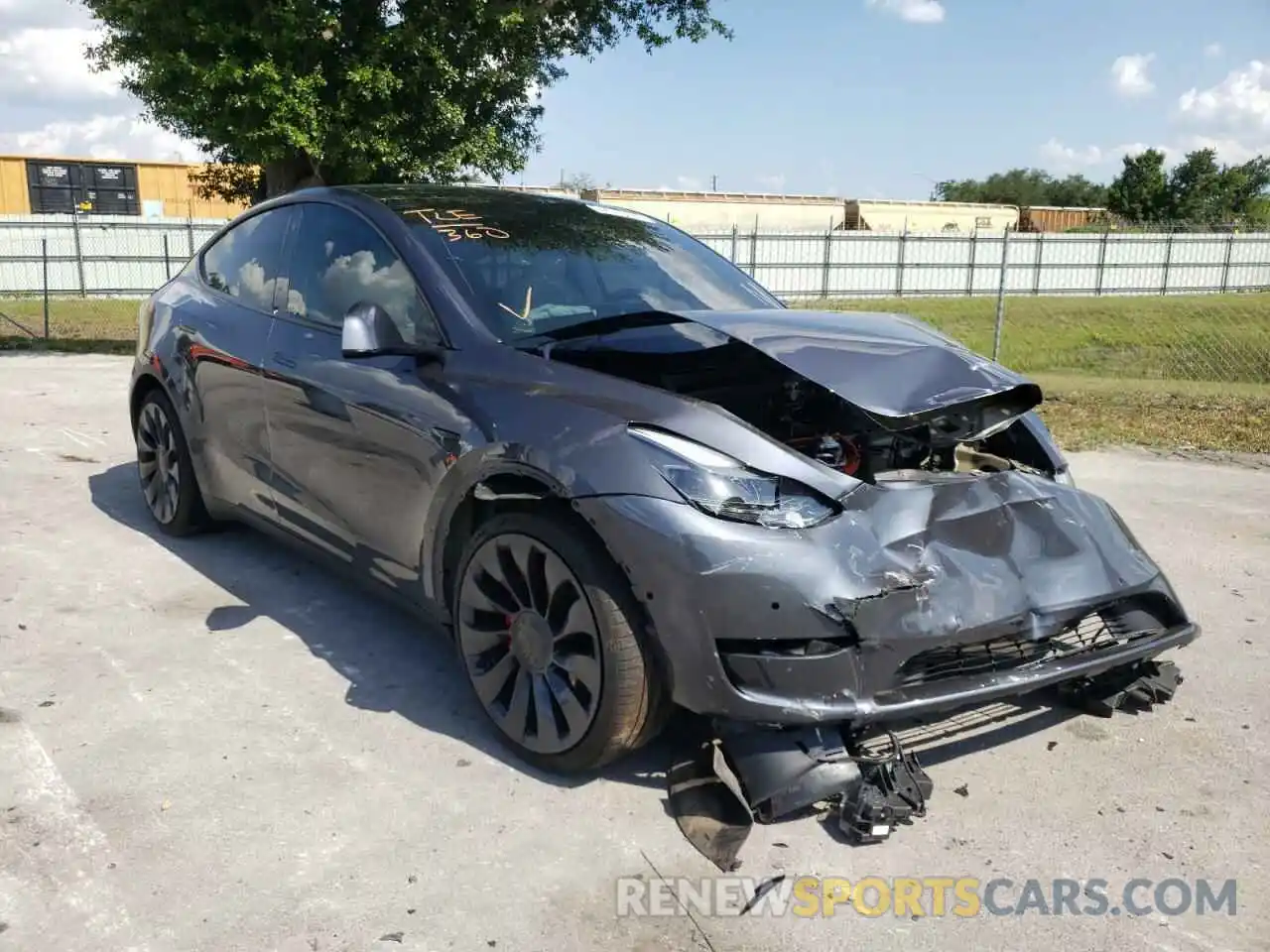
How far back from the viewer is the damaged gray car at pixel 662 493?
2.64 metres

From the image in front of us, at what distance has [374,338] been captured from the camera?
11.1 ft

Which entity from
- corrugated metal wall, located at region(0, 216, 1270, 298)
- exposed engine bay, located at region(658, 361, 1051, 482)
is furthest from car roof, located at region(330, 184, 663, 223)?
corrugated metal wall, located at region(0, 216, 1270, 298)

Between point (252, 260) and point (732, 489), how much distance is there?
2.88 meters

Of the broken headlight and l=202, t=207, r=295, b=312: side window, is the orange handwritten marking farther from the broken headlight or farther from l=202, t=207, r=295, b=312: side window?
the broken headlight

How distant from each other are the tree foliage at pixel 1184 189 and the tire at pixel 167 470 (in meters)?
67.3

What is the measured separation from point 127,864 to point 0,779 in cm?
67

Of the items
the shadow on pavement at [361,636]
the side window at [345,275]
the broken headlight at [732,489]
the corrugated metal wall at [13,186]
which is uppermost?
the corrugated metal wall at [13,186]

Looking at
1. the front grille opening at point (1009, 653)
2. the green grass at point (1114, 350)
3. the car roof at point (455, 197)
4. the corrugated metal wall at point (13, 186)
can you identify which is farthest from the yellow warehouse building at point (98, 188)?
the front grille opening at point (1009, 653)

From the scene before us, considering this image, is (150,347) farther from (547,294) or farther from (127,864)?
(127,864)

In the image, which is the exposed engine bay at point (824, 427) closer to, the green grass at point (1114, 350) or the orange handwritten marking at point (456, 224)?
the orange handwritten marking at point (456, 224)

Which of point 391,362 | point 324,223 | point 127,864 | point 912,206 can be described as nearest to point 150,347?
point 324,223

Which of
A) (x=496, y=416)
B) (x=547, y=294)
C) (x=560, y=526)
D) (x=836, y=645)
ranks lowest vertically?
(x=836, y=645)

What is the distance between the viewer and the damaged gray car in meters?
2.64

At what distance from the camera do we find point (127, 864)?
2.61m
